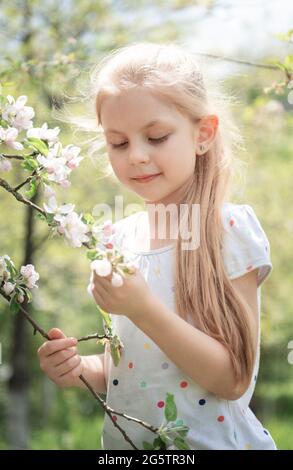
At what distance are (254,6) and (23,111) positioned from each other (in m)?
5.35

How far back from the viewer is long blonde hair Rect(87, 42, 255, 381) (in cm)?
180

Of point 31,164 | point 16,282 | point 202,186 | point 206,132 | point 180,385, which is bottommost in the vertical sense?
point 180,385

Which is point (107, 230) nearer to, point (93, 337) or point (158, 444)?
point (93, 337)

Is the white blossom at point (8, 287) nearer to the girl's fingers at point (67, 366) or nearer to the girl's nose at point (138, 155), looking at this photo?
the girl's fingers at point (67, 366)

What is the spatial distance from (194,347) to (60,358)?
34cm

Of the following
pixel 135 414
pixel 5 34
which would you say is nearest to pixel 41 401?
pixel 5 34

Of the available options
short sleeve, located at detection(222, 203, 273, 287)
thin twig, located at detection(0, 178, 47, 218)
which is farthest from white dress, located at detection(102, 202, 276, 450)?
thin twig, located at detection(0, 178, 47, 218)

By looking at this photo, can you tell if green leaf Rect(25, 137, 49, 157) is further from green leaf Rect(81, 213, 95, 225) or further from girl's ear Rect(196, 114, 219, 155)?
girl's ear Rect(196, 114, 219, 155)

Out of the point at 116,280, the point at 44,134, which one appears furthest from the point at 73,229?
the point at 44,134

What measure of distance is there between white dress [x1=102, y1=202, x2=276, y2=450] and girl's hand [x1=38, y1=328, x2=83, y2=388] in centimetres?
13

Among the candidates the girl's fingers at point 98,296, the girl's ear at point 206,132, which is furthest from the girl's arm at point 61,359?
the girl's ear at point 206,132

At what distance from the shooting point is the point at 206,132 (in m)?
1.98

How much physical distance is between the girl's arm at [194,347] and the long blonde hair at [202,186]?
31 millimetres

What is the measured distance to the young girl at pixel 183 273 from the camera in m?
1.80
